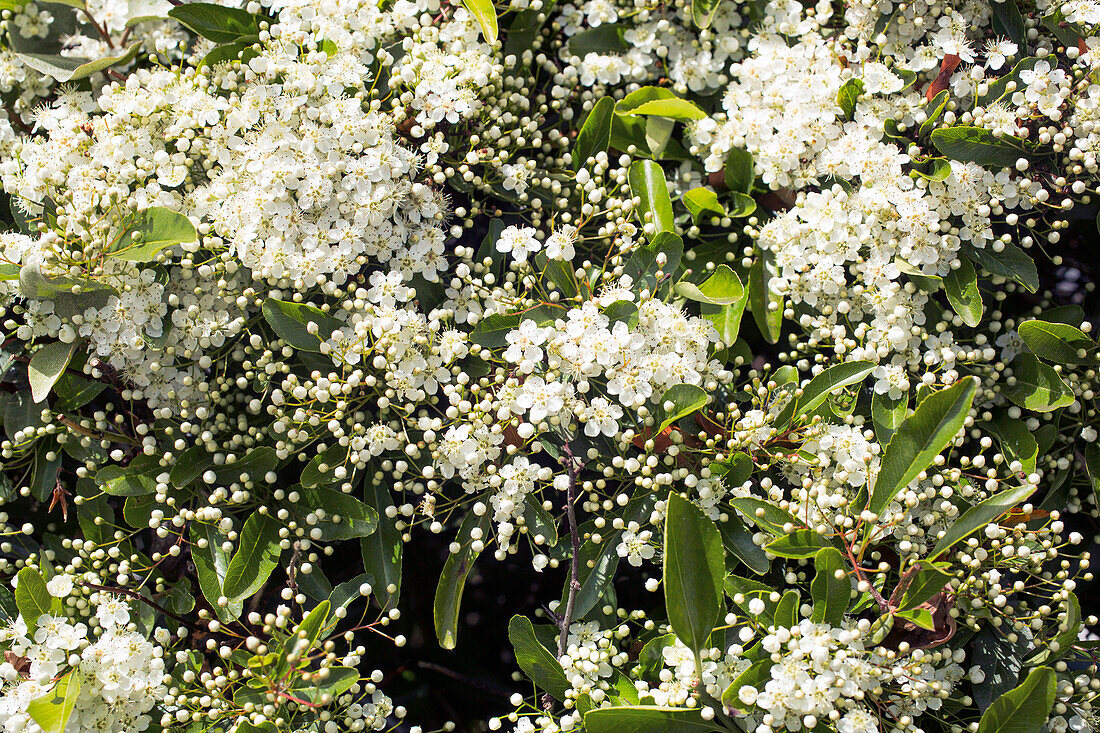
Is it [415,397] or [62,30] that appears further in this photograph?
[62,30]

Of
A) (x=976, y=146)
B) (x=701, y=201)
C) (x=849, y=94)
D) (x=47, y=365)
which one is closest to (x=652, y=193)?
→ (x=701, y=201)

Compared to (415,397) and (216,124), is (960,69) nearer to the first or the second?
(415,397)

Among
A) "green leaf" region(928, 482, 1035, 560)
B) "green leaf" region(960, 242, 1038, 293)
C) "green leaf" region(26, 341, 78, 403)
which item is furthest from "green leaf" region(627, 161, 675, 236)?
"green leaf" region(26, 341, 78, 403)

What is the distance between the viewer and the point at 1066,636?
2.08 metres

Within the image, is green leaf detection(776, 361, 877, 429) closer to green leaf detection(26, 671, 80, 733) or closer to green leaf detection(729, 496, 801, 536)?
green leaf detection(729, 496, 801, 536)

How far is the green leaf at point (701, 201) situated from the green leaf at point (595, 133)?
0.34m

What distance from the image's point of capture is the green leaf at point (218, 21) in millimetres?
2412

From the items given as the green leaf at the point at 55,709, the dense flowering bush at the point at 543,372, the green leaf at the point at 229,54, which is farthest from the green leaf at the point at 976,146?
the green leaf at the point at 55,709

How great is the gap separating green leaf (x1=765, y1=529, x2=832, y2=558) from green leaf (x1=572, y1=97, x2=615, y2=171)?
1341 millimetres

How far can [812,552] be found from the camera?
195cm

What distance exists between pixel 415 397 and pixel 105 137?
120 cm

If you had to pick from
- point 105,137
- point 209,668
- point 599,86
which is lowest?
point 209,668

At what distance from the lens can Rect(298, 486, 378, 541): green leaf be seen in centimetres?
220

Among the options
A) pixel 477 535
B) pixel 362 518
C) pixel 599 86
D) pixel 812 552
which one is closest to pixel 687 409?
pixel 812 552
